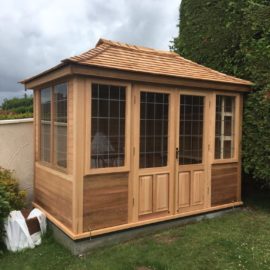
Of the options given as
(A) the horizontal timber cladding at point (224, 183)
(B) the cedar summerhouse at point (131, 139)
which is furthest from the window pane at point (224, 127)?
(A) the horizontal timber cladding at point (224, 183)

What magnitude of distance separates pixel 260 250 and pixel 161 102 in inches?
99.6

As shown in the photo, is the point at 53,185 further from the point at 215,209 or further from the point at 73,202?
the point at 215,209

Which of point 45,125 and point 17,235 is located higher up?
point 45,125

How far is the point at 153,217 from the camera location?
4.98 metres

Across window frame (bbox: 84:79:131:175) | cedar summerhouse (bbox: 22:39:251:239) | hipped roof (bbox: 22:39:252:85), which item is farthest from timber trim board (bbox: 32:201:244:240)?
hipped roof (bbox: 22:39:252:85)

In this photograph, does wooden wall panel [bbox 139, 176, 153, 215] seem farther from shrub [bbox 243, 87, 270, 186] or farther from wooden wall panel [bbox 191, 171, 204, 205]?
shrub [bbox 243, 87, 270, 186]

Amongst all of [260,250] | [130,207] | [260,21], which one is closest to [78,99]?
[130,207]

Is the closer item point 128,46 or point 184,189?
point 184,189

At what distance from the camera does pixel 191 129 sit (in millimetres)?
5336

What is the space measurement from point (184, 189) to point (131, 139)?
1.36 meters

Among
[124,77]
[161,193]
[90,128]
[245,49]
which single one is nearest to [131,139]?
[90,128]

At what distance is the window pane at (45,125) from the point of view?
5270mm

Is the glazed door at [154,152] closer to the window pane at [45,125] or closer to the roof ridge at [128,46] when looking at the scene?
the roof ridge at [128,46]

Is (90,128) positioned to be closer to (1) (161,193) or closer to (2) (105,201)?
(2) (105,201)
